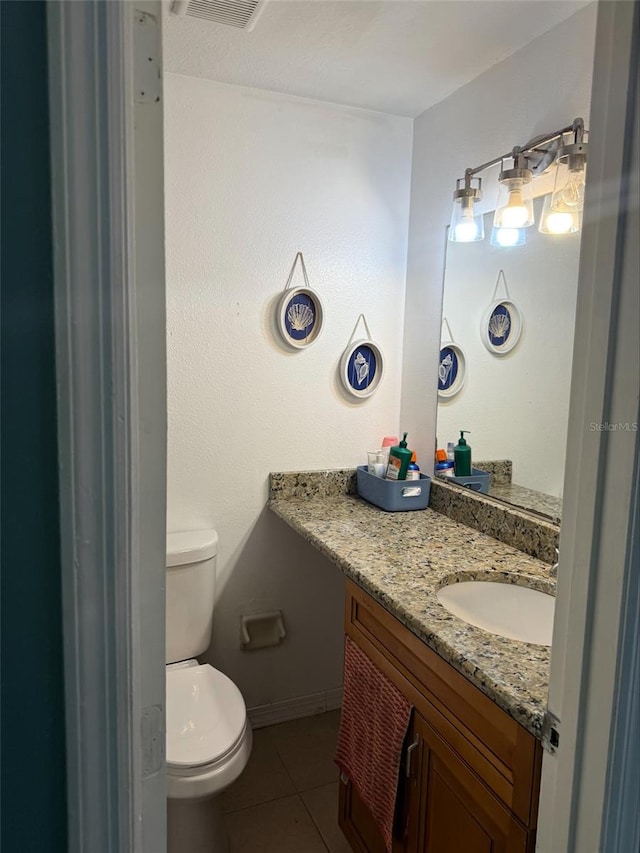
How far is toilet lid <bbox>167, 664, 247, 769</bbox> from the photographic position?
1571mm

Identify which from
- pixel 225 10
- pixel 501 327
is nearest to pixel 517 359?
pixel 501 327

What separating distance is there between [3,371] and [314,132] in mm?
1973

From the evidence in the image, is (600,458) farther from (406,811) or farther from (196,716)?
(196,716)

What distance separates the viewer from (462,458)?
2.09 meters

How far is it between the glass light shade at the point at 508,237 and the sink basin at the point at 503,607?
1.02 meters

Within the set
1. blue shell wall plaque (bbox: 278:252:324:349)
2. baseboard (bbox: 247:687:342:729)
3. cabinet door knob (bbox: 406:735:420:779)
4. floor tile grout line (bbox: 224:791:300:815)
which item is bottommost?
floor tile grout line (bbox: 224:791:300:815)

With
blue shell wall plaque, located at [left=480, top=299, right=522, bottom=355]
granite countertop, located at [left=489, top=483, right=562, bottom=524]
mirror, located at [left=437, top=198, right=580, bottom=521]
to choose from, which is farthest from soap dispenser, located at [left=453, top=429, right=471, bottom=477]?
blue shell wall plaque, located at [left=480, top=299, right=522, bottom=355]

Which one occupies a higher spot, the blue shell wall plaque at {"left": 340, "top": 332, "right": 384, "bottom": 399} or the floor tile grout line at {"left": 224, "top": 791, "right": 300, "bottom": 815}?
the blue shell wall plaque at {"left": 340, "top": 332, "right": 384, "bottom": 399}

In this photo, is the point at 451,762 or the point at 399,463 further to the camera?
the point at 399,463

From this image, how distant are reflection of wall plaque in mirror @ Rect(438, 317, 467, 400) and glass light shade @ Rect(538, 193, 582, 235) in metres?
0.51

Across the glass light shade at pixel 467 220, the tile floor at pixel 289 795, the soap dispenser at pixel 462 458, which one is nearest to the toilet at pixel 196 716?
the tile floor at pixel 289 795

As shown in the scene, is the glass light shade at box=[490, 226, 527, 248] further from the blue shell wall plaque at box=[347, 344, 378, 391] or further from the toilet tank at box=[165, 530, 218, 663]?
the toilet tank at box=[165, 530, 218, 663]

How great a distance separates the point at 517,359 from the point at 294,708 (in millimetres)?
1659

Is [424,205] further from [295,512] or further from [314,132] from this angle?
[295,512]
